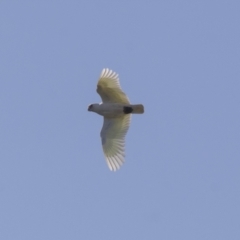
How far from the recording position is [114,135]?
108 ft

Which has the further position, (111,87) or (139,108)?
(111,87)

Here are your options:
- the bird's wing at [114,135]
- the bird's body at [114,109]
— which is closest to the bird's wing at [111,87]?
the bird's body at [114,109]

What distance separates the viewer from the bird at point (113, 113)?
32.3 metres

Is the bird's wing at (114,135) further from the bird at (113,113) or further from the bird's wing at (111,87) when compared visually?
the bird's wing at (111,87)

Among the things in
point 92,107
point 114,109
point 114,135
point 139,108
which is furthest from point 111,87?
point 114,135

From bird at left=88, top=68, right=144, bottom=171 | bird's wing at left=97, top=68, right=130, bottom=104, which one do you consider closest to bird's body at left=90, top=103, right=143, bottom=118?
bird at left=88, top=68, right=144, bottom=171

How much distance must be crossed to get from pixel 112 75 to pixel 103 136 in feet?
6.86

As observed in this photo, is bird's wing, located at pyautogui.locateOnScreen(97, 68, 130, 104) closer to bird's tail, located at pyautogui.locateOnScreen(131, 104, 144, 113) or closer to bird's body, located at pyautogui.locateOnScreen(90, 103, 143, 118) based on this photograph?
bird's body, located at pyautogui.locateOnScreen(90, 103, 143, 118)

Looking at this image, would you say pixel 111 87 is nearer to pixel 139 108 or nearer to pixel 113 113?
pixel 113 113

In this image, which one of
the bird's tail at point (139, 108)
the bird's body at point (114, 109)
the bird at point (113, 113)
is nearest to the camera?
the bird's tail at point (139, 108)

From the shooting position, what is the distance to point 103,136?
33250mm

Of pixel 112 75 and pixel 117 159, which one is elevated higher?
pixel 112 75

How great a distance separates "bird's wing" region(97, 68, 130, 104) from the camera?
32.3 m

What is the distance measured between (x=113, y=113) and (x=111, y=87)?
2.64ft
